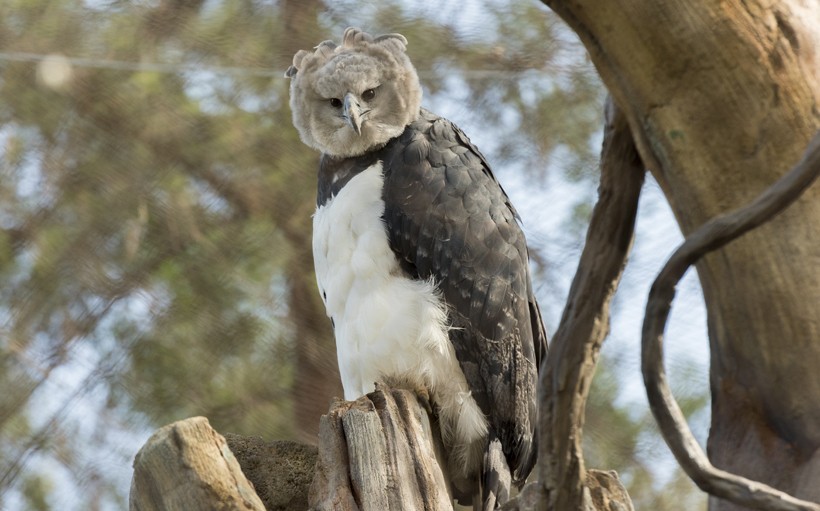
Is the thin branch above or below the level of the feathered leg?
above

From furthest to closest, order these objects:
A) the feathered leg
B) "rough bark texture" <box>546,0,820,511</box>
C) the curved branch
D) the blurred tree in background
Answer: the blurred tree in background < the feathered leg < "rough bark texture" <box>546,0,820,511</box> < the curved branch

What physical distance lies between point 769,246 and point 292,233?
2758 mm

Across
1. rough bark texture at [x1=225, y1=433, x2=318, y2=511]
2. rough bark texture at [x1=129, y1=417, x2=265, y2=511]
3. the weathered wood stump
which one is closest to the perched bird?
the weathered wood stump

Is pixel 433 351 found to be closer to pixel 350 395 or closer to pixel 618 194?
pixel 350 395

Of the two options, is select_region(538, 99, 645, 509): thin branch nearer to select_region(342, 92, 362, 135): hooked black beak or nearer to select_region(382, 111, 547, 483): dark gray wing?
select_region(382, 111, 547, 483): dark gray wing

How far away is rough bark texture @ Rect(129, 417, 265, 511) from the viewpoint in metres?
1.71

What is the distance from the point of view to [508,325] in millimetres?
2514

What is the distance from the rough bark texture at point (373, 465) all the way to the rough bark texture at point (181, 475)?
0.19 meters

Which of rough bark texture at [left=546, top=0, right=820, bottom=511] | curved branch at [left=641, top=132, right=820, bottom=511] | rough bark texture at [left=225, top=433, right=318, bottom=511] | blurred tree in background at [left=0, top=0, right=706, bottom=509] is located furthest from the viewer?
blurred tree in background at [left=0, top=0, right=706, bottom=509]

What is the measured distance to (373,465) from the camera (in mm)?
1904

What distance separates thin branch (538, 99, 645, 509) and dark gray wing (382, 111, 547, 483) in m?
1.09

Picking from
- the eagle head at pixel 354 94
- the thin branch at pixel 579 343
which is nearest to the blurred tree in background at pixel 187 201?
the eagle head at pixel 354 94

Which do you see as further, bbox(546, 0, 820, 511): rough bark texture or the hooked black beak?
the hooked black beak

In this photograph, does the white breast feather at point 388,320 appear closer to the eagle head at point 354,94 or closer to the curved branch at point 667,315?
the eagle head at point 354,94
